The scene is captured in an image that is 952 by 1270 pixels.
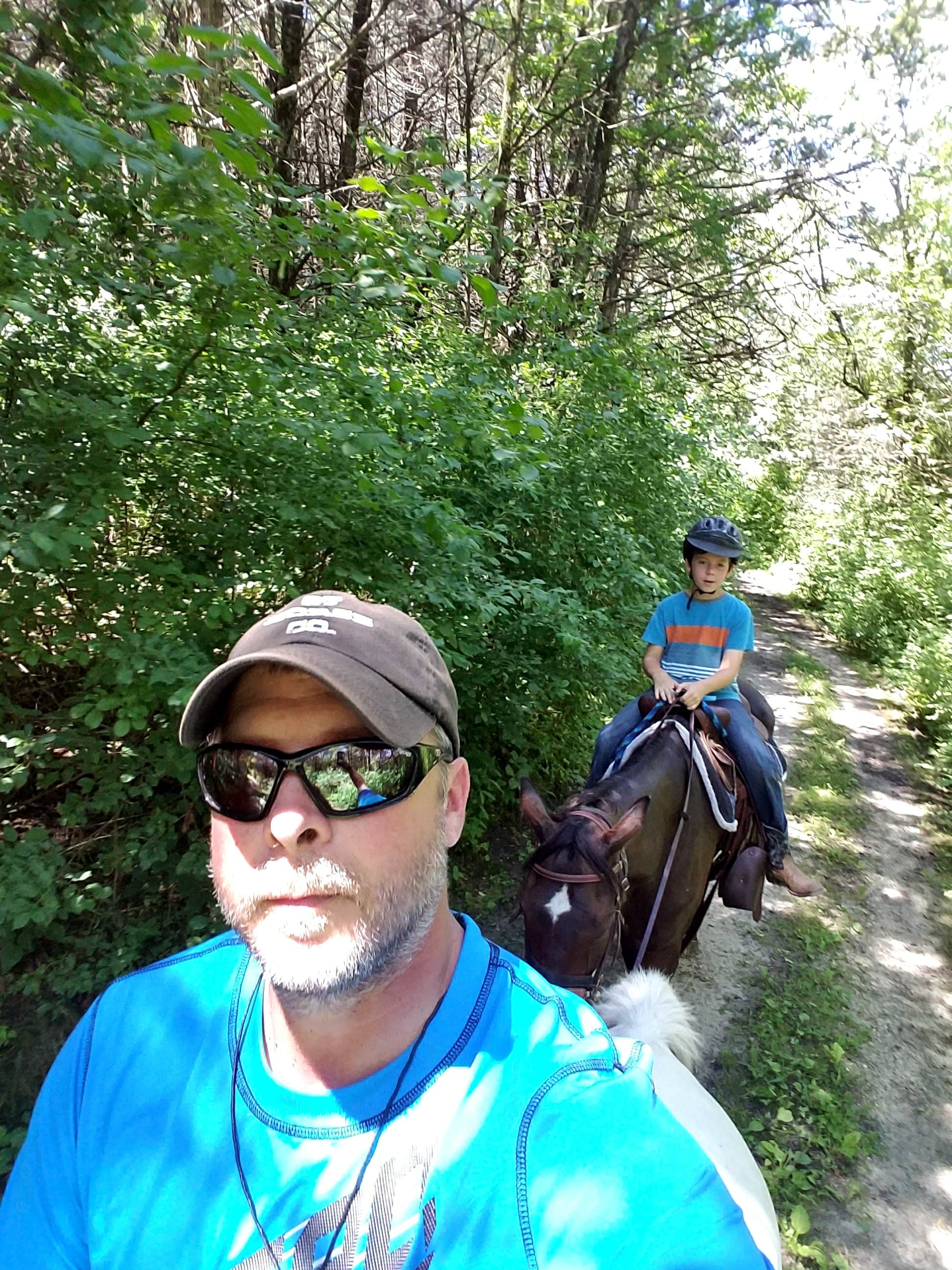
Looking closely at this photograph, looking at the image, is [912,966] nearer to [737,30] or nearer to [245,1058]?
[245,1058]

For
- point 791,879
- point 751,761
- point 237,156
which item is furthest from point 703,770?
point 237,156

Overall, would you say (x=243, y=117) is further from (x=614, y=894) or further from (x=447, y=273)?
(x=614, y=894)

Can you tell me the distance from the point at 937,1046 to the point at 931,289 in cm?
1162

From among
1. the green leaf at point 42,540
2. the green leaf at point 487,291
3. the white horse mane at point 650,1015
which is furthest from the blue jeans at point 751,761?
the green leaf at point 42,540

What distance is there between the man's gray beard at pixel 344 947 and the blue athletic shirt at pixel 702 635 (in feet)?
11.3

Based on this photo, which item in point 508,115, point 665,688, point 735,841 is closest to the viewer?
point 735,841

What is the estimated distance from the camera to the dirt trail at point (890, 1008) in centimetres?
298

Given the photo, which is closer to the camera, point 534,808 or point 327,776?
point 327,776

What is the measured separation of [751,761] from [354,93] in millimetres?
6689

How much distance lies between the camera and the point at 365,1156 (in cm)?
110

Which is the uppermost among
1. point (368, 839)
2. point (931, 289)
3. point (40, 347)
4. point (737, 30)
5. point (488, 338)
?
point (737, 30)

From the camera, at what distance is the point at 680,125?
859cm

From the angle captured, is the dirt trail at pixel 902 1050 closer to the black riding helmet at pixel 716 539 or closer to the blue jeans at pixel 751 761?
the blue jeans at pixel 751 761

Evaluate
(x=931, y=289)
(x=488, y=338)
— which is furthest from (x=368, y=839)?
(x=931, y=289)
